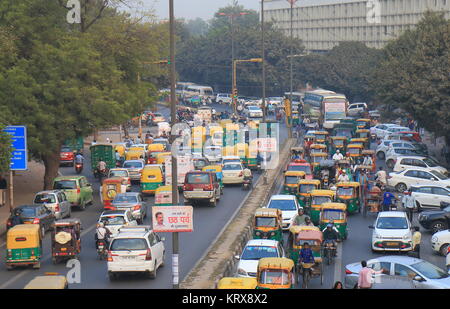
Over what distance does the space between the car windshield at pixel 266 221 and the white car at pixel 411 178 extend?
1559 centimetres

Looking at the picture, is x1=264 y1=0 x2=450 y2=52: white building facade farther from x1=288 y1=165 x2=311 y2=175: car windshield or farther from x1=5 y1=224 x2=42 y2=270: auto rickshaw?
x1=5 y1=224 x2=42 y2=270: auto rickshaw

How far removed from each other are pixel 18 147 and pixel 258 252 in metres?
14.4

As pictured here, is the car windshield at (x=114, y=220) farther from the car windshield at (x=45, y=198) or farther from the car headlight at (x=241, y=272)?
the car headlight at (x=241, y=272)

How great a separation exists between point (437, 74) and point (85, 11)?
21.9 metres

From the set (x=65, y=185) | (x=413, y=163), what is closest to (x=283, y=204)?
(x=65, y=185)

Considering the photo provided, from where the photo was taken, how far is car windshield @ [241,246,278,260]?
984 inches

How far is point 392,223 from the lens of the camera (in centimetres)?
3030

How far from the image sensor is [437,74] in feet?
172

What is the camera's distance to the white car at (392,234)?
29.4 m

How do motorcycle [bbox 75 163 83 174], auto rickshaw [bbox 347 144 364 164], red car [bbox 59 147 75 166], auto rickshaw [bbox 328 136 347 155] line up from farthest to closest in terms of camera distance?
1. red car [bbox 59 147 75 166]
2. auto rickshaw [bbox 328 136 347 155]
3. motorcycle [bbox 75 163 83 174]
4. auto rickshaw [bbox 347 144 364 164]

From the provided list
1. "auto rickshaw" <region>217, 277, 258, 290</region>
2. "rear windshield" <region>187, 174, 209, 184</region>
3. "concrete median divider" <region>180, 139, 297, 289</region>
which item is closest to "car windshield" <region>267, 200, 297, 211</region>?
"concrete median divider" <region>180, 139, 297, 289</region>

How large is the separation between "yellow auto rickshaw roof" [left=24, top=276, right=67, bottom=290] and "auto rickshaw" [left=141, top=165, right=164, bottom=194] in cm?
2281
